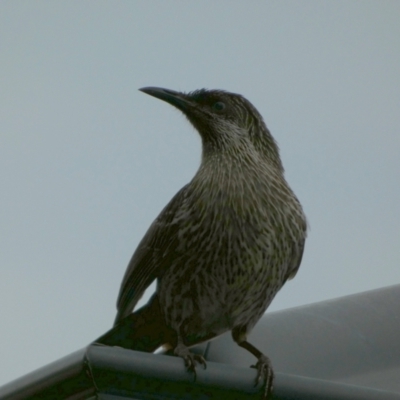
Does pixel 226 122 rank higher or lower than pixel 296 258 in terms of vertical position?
higher

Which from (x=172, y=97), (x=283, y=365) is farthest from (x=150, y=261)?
(x=283, y=365)

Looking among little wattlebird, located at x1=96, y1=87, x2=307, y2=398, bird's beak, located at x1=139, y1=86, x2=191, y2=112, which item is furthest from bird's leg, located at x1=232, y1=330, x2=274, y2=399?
bird's beak, located at x1=139, y1=86, x2=191, y2=112

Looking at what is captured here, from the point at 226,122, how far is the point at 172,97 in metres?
0.34

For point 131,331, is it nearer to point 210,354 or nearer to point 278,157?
point 210,354

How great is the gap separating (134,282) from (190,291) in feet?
1.07

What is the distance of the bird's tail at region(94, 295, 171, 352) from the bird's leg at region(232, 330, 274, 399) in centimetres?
40

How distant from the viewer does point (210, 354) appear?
4.16 metres

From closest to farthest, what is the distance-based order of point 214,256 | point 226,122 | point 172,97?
point 214,256
point 172,97
point 226,122

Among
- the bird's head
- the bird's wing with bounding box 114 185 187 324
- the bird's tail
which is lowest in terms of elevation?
the bird's tail

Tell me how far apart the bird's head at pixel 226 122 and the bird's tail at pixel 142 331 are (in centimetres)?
92

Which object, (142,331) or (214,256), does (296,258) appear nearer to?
(214,256)

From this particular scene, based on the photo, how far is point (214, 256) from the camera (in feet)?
14.3

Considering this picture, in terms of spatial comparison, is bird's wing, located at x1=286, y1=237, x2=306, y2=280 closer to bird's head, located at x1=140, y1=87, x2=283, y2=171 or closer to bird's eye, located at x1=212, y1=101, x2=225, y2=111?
bird's head, located at x1=140, y1=87, x2=283, y2=171

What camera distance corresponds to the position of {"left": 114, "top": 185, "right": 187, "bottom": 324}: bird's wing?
4.58m
